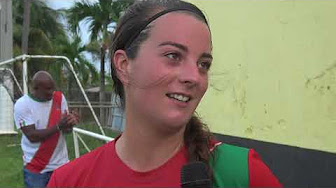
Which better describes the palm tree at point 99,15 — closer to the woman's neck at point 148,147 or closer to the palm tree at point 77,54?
the palm tree at point 77,54

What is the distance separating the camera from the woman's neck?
154 centimetres

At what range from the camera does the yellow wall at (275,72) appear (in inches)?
127

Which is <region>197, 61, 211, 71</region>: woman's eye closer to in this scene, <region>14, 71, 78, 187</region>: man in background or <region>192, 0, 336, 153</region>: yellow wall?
<region>192, 0, 336, 153</region>: yellow wall

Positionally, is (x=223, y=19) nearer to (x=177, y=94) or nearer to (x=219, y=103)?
(x=219, y=103)

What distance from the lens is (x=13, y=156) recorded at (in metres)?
9.81

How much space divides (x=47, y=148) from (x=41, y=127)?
0.20 metres

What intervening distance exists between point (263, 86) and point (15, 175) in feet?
17.4

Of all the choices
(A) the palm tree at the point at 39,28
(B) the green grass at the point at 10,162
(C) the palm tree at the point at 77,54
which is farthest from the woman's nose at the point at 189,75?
(C) the palm tree at the point at 77,54

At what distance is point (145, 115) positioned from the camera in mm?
1517

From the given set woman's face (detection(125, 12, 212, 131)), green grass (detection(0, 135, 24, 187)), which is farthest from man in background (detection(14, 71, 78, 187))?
woman's face (detection(125, 12, 212, 131))

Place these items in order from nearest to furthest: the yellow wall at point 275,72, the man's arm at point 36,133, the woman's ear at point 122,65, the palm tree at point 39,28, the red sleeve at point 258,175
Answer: the red sleeve at point 258,175
the woman's ear at point 122,65
the yellow wall at point 275,72
the man's arm at point 36,133
the palm tree at point 39,28

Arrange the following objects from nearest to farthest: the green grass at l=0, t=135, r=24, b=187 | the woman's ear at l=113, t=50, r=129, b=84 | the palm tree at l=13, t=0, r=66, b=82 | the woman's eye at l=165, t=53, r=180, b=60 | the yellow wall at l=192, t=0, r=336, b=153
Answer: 1. the woman's eye at l=165, t=53, r=180, b=60
2. the woman's ear at l=113, t=50, r=129, b=84
3. the yellow wall at l=192, t=0, r=336, b=153
4. the green grass at l=0, t=135, r=24, b=187
5. the palm tree at l=13, t=0, r=66, b=82

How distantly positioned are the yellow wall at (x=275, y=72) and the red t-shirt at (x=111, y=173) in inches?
74.9

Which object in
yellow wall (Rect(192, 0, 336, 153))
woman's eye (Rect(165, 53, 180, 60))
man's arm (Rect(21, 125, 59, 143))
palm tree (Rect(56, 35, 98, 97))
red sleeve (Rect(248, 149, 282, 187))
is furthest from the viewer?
palm tree (Rect(56, 35, 98, 97))
